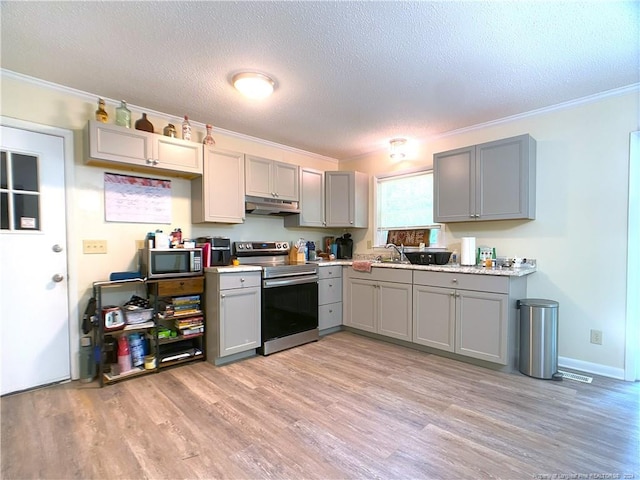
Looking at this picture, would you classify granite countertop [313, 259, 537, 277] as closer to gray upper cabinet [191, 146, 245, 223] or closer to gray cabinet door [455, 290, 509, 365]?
gray cabinet door [455, 290, 509, 365]

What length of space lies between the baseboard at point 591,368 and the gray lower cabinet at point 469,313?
1.81 ft

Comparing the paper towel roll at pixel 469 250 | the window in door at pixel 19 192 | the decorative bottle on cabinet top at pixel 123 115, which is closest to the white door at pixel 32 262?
the window in door at pixel 19 192

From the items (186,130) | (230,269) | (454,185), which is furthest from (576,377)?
(186,130)

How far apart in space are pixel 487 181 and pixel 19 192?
412cm

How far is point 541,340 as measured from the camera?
8.65 ft

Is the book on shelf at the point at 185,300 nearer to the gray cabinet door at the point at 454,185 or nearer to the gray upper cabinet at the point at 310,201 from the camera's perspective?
the gray upper cabinet at the point at 310,201

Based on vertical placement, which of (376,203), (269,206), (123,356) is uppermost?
(376,203)

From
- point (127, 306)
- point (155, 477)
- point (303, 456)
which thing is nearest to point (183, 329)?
point (127, 306)

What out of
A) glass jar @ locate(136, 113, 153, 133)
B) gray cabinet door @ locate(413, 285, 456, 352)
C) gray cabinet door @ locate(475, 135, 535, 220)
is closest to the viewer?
glass jar @ locate(136, 113, 153, 133)

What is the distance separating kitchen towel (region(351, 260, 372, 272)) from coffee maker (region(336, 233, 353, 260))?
737 mm

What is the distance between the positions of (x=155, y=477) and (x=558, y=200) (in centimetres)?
373

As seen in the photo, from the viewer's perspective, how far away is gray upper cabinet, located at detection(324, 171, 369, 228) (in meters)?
4.35

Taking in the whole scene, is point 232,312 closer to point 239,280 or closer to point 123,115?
point 239,280

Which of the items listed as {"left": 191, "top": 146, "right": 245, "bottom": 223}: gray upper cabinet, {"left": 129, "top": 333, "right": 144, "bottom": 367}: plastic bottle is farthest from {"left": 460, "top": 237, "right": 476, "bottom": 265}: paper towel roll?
{"left": 129, "top": 333, "right": 144, "bottom": 367}: plastic bottle
